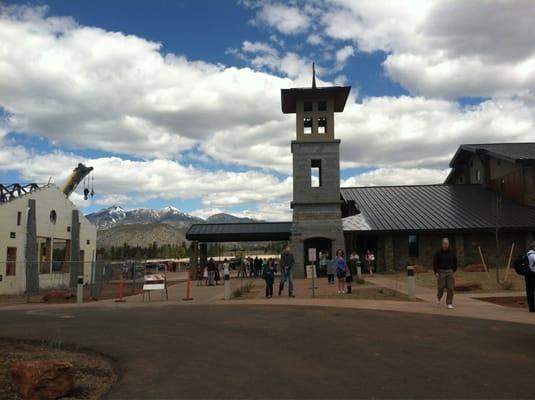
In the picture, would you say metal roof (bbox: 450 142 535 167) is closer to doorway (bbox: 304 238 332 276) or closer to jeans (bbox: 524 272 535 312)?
doorway (bbox: 304 238 332 276)

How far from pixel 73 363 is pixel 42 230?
27.3 meters

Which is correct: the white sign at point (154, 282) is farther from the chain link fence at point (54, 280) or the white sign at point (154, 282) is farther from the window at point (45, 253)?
the window at point (45, 253)

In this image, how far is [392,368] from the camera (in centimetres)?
693

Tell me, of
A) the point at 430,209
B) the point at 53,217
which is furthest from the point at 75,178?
the point at 430,209

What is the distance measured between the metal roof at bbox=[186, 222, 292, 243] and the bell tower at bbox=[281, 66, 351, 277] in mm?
6389

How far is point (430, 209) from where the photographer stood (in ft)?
115

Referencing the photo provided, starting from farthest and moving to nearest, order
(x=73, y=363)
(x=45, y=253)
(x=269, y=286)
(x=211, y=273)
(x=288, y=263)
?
(x=45, y=253) < (x=211, y=273) < (x=269, y=286) < (x=288, y=263) < (x=73, y=363)

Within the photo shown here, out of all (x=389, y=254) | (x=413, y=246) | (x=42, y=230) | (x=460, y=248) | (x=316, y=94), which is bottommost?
(x=389, y=254)

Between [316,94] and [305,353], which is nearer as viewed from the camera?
[305,353]

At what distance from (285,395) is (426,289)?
608 inches

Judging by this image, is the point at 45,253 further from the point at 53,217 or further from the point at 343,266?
the point at 343,266

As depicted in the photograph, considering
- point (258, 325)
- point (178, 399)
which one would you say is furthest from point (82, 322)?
point (178, 399)

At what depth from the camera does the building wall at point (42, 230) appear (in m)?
27.8

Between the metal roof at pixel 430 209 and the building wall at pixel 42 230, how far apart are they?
61.7 ft
